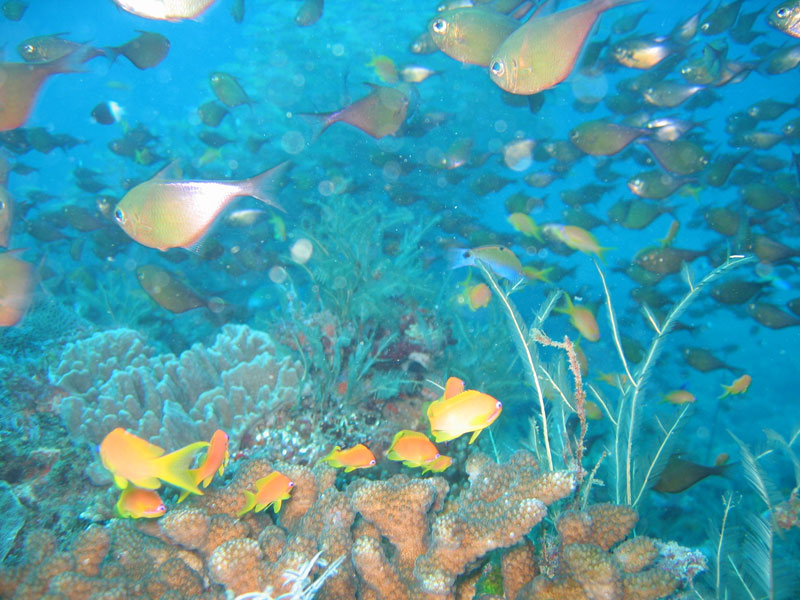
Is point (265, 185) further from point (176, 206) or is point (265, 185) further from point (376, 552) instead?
point (376, 552)

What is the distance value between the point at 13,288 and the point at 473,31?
4.98 metres

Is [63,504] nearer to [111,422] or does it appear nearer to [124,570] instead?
[111,422]

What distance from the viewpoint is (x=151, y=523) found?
243cm

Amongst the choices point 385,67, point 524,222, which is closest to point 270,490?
point 524,222

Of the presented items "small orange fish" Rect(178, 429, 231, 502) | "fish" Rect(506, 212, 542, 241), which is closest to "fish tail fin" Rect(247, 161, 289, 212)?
"small orange fish" Rect(178, 429, 231, 502)

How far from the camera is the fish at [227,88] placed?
25.3 feet

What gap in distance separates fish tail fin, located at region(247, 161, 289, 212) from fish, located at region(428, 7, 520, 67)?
216 cm

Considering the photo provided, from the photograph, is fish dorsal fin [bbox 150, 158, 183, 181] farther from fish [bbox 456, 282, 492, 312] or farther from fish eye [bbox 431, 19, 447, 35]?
fish [bbox 456, 282, 492, 312]

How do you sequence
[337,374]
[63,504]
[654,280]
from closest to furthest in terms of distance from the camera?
1. [63,504]
2. [337,374]
3. [654,280]

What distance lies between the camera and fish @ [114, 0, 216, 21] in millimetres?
2904

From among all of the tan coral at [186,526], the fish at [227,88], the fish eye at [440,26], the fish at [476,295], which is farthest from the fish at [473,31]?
the fish at [227,88]

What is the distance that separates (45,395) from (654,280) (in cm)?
889

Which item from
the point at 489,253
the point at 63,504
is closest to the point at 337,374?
the point at 63,504

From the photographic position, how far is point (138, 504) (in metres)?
2.17
